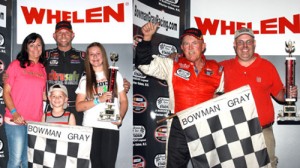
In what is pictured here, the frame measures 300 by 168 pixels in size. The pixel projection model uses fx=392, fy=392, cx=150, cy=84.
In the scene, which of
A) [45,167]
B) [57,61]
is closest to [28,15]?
[57,61]

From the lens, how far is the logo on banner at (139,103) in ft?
14.9

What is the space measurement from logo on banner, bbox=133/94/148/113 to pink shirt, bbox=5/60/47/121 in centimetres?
117

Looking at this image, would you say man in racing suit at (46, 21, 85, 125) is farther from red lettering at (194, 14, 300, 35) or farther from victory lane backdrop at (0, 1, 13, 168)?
red lettering at (194, 14, 300, 35)

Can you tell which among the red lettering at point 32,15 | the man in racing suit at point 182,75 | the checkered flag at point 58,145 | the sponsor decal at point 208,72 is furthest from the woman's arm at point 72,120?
the red lettering at point 32,15

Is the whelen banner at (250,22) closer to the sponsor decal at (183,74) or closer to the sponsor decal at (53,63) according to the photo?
the sponsor decal at (183,74)

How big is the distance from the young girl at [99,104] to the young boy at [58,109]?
0.45 feet

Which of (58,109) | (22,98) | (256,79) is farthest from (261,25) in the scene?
(22,98)

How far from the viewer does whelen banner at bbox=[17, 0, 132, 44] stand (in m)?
4.68

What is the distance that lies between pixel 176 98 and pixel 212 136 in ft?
1.53

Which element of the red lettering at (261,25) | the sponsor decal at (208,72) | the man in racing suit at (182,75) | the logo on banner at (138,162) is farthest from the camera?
the red lettering at (261,25)

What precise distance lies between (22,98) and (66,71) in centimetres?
50

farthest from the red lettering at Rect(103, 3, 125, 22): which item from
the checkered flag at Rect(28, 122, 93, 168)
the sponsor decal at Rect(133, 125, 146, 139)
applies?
the checkered flag at Rect(28, 122, 93, 168)

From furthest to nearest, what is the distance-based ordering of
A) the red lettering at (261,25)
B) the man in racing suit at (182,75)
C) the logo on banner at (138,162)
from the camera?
the red lettering at (261,25) < the logo on banner at (138,162) < the man in racing suit at (182,75)

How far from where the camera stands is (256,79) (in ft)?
11.2
